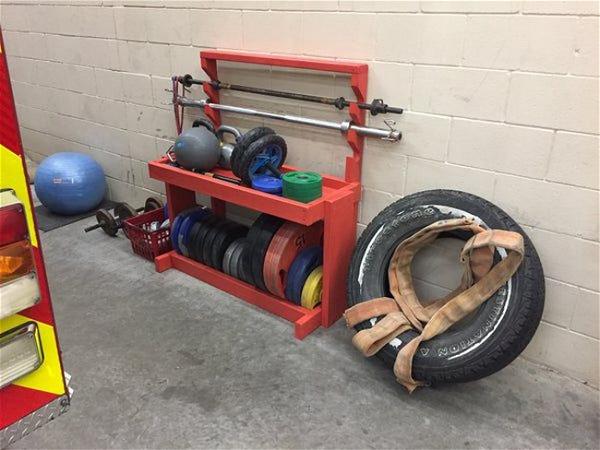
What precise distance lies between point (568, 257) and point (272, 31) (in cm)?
182

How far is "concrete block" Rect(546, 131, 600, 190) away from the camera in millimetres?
1922

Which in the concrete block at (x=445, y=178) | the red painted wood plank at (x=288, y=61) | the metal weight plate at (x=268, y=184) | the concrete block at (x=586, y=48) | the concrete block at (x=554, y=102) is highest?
the concrete block at (x=586, y=48)

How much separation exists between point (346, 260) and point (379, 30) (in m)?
1.12

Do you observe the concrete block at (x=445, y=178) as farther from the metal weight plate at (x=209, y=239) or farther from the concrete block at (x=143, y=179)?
the concrete block at (x=143, y=179)

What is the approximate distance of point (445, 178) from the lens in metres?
2.31

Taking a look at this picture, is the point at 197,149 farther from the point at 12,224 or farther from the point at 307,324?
the point at 12,224

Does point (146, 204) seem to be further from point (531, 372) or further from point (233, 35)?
point (531, 372)

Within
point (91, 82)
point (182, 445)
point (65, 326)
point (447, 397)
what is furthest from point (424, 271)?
point (91, 82)

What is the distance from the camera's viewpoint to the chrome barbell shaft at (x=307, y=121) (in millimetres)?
2352

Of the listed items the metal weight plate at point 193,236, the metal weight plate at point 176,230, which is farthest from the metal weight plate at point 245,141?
Result: the metal weight plate at point 176,230

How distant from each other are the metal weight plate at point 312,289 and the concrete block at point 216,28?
1.36 meters

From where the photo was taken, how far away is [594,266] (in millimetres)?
2047

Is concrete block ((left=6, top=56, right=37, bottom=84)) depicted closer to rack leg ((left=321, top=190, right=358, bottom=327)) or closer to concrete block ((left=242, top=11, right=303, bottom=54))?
concrete block ((left=242, top=11, right=303, bottom=54))

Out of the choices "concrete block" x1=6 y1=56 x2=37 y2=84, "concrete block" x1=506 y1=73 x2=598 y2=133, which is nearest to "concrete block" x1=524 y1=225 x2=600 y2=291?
"concrete block" x1=506 y1=73 x2=598 y2=133
